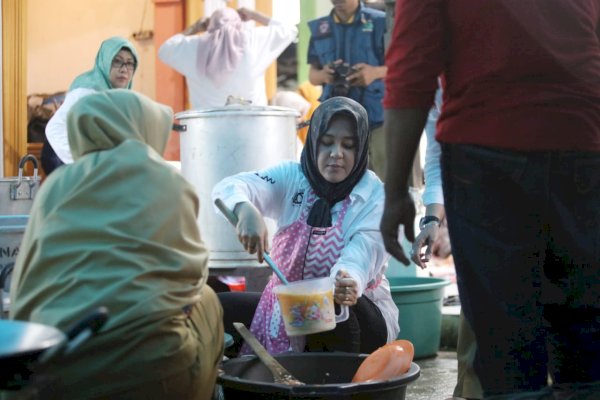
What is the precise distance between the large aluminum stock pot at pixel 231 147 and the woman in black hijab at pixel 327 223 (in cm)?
186

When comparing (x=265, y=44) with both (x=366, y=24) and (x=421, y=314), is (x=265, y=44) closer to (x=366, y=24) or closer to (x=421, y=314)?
(x=366, y=24)

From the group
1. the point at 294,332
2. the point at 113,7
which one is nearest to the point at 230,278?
the point at 294,332

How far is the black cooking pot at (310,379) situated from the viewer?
3131 millimetres

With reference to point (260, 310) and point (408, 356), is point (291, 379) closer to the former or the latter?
point (408, 356)

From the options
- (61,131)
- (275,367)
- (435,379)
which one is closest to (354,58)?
(61,131)

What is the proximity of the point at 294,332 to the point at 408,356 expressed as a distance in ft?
1.37

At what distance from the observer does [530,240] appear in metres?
2.46

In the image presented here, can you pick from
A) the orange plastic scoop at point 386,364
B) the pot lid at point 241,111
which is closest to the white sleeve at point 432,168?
the orange plastic scoop at point 386,364

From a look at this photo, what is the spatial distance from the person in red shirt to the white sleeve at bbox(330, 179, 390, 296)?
4.46ft

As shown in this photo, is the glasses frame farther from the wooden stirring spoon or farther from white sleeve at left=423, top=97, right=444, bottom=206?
the wooden stirring spoon

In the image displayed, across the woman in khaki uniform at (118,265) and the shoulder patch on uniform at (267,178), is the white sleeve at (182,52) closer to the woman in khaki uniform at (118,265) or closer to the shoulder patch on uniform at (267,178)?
the shoulder patch on uniform at (267,178)

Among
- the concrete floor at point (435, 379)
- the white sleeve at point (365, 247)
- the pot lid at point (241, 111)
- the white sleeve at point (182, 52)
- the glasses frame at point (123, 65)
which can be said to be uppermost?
the white sleeve at point (182, 52)

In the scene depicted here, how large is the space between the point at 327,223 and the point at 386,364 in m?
0.95

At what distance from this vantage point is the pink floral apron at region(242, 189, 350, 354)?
410 centimetres
